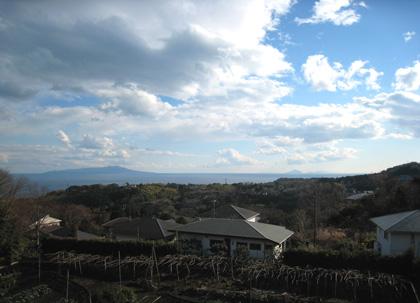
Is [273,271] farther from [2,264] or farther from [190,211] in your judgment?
[190,211]

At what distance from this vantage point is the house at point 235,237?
72.7 feet

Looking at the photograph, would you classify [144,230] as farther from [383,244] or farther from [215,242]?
[383,244]

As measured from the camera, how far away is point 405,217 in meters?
21.5

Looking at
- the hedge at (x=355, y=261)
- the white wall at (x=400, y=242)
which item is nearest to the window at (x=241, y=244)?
the hedge at (x=355, y=261)

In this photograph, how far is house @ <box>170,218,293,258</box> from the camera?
22156mm

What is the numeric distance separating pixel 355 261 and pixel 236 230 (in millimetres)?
7315

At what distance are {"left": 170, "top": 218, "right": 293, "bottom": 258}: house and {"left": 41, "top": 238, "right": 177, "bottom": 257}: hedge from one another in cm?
245

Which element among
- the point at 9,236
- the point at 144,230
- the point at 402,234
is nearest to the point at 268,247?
the point at 402,234

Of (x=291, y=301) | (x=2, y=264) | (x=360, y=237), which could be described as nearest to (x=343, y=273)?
(x=291, y=301)

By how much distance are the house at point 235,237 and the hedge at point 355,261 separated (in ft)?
7.25

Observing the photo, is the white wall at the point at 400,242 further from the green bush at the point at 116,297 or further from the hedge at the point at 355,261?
the green bush at the point at 116,297

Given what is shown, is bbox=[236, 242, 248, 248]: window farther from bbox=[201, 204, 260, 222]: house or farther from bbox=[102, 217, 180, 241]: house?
bbox=[201, 204, 260, 222]: house

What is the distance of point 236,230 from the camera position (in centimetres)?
2322

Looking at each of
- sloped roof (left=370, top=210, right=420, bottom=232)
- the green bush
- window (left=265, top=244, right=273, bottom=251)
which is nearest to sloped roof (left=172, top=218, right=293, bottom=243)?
window (left=265, top=244, right=273, bottom=251)
